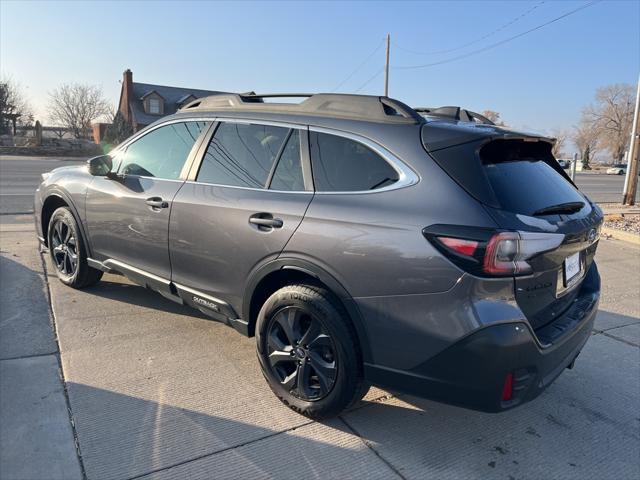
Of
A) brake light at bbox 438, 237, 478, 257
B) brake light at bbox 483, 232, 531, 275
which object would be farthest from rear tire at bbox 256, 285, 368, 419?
brake light at bbox 483, 232, 531, 275

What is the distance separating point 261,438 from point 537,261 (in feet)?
5.52

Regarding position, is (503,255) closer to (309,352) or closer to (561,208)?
(561,208)

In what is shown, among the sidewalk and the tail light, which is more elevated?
the tail light

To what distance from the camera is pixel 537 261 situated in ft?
7.72

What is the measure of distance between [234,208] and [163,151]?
1.20 metres

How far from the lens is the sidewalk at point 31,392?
7.93ft

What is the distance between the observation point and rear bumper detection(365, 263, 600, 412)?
225 cm

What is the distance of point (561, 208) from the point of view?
269cm

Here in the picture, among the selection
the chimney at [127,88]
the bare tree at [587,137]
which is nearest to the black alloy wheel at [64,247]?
the chimney at [127,88]

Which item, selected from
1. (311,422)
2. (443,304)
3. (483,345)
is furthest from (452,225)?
(311,422)

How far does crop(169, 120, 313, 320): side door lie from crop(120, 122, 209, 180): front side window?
24 centimetres

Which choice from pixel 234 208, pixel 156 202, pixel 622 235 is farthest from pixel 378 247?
pixel 622 235

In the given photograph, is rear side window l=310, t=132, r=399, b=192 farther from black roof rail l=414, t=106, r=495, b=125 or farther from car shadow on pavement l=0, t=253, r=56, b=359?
car shadow on pavement l=0, t=253, r=56, b=359

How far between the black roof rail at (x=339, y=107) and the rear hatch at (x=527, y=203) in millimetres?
227
